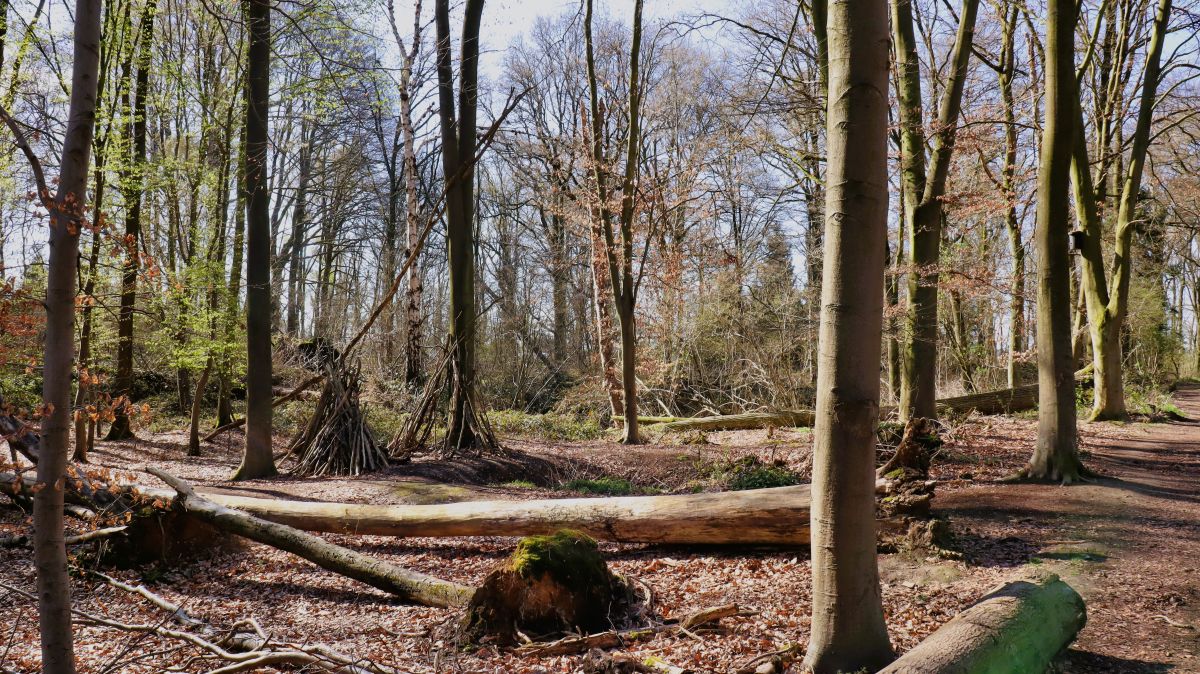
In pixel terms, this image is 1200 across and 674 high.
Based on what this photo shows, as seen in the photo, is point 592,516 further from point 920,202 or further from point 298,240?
point 298,240

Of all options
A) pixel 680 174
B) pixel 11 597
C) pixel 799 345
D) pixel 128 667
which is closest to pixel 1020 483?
pixel 128 667

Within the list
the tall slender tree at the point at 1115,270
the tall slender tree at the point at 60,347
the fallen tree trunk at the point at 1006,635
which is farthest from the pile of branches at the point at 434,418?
the tall slender tree at the point at 1115,270

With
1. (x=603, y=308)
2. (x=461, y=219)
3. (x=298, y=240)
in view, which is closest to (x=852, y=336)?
(x=461, y=219)

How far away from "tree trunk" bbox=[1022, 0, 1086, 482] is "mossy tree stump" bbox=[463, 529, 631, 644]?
496 centimetres

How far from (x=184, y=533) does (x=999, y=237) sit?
1843cm

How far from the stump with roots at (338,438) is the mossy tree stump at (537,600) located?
490 cm

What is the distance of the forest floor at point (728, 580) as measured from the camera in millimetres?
3709

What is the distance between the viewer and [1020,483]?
703cm

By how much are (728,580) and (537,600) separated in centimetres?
139

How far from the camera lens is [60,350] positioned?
2.44m

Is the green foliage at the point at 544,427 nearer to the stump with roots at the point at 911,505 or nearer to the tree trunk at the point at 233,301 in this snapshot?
the tree trunk at the point at 233,301

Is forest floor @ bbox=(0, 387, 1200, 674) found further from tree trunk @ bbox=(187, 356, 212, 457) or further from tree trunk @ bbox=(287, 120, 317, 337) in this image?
tree trunk @ bbox=(287, 120, 317, 337)

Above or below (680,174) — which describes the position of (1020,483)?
below

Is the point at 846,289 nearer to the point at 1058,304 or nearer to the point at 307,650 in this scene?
the point at 307,650
